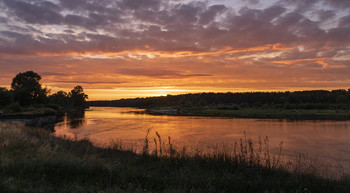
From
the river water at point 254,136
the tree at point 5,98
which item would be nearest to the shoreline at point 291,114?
the river water at point 254,136

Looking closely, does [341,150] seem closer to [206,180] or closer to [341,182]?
[341,182]

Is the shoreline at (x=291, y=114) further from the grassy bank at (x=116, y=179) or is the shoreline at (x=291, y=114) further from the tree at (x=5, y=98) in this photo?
the grassy bank at (x=116, y=179)

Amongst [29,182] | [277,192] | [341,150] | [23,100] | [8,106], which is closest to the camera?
[29,182]

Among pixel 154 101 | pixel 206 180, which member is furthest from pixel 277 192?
pixel 154 101

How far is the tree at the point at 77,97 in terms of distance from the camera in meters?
134

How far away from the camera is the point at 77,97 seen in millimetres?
134625

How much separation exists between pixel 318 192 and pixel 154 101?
7266 inches

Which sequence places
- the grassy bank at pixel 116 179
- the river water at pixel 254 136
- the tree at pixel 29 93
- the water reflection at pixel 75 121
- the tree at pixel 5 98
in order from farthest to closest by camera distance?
the tree at pixel 29 93 → the tree at pixel 5 98 → the water reflection at pixel 75 121 → the river water at pixel 254 136 → the grassy bank at pixel 116 179

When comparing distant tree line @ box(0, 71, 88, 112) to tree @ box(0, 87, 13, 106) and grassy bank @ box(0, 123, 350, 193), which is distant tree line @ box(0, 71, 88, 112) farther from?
grassy bank @ box(0, 123, 350, 193)

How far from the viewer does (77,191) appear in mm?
5980

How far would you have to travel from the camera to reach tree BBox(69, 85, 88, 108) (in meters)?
134

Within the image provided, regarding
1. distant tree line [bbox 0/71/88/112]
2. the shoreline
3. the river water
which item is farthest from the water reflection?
the shoreline

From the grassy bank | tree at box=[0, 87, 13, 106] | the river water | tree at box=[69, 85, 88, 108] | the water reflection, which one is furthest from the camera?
tree at box=[69, 85, 88, 108]

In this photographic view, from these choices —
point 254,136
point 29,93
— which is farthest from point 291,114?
point 29,93
